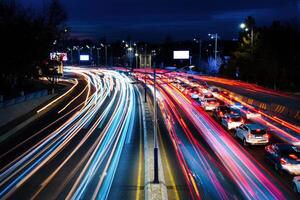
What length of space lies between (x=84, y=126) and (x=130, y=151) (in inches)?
496

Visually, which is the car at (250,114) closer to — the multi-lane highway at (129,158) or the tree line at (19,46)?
the multi-lane highway at (129,158)

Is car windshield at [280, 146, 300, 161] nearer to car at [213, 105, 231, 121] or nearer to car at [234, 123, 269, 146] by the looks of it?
car at [234, 123, 269, 146]

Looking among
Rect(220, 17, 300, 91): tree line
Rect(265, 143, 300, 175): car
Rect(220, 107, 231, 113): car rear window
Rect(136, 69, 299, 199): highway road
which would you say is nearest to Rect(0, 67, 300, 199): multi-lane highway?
Rect(136, 69, 299, 199): highway road

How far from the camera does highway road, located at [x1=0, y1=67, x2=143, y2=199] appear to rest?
24000 millimetres

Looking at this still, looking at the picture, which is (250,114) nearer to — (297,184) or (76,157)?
(76,157)

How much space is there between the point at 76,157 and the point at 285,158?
44.4ft

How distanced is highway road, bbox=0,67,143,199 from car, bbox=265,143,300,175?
23.9 feet

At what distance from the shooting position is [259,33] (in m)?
81.4

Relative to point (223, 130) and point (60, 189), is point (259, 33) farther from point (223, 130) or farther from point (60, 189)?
point (60, 189)

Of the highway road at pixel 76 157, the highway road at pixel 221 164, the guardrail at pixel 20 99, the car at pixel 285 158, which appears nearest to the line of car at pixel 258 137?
the car at pixel 285 158

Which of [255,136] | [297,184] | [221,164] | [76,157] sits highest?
[255,136]

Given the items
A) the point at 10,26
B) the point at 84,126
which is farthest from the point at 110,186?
the point at 10,26

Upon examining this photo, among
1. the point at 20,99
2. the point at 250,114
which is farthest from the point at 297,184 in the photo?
the point at 20,99

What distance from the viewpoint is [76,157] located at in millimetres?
31609
